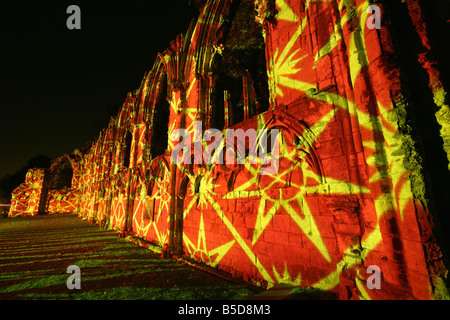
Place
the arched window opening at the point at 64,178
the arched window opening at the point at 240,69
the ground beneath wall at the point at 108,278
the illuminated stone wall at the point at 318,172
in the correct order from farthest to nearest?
the arched window opening at the point at 64,178
the arched window opening at the point at 240,69
the ground beneath wall at the point at 108,278
the illuminated stone wall at the point at 318,172

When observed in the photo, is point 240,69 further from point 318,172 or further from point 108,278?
point 108,278

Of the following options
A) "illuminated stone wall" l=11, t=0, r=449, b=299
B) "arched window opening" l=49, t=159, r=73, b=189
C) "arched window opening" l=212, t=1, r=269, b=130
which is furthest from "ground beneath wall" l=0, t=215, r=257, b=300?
"arched window opening" l=49, t=159, r=73, b=189

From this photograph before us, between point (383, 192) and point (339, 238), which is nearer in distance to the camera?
point (383, 192)

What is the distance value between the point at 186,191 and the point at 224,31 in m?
4.71

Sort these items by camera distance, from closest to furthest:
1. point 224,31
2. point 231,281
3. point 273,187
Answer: point 273,187, point 231,281, point 224,31

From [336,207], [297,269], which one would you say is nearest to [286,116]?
[336,207]

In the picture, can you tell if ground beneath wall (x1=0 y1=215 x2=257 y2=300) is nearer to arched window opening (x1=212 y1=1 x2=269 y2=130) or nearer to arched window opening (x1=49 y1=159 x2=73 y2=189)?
arched window opening (x1=212 y1=1 x2=269 y2=130)

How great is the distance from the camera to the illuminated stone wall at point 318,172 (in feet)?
6.26

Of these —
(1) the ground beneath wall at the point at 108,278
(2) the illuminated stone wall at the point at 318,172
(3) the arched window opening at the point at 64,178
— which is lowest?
(1) the ground beneath wall at the point at 108,278

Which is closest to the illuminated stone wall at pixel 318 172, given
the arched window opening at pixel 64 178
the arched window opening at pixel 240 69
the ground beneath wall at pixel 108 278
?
the arched window opening at pixel 240 69

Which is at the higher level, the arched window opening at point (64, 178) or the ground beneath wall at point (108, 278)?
the arched window opening at point (64, 178)

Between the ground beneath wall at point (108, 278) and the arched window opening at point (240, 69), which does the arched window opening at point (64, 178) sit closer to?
the ground beneath wall at point (108, 278)

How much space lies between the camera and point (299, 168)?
119 inches
